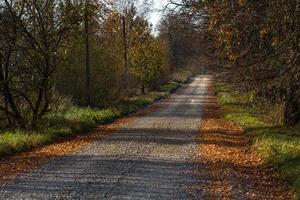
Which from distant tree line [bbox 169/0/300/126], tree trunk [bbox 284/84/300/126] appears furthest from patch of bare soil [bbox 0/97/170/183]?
tree trunk [bbox 284/84/300/126]

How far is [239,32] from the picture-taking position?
13.1 meters

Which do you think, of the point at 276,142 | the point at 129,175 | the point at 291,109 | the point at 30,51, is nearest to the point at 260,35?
the point at 276,142

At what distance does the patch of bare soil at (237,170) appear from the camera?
9.59 m

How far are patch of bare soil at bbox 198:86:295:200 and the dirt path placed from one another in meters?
0.02

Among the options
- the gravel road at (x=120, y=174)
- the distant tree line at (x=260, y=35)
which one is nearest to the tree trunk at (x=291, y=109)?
the gravel road at (x=120, y=174)

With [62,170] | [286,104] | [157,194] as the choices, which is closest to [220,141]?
[286,104]

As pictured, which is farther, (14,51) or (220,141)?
(14,51)

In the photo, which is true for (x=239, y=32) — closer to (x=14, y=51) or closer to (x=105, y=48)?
(x=14, y=51)

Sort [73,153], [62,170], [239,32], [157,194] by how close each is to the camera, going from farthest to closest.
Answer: [73,153], [239,32], [62,170], [157,194]

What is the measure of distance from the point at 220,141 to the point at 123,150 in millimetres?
4135

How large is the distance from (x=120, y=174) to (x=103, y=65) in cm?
2320

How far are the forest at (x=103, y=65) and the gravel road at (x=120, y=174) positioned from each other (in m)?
2.04

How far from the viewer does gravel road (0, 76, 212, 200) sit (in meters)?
9.32

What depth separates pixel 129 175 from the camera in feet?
36.3
